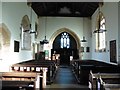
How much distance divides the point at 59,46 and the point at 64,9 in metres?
5.17

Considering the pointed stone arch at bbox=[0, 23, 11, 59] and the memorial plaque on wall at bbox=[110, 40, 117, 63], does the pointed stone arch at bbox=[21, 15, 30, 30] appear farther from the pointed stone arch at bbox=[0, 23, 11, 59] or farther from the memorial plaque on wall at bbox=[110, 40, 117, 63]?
the memorial plaque on wall at bbox=[110, 40, 117, 63]

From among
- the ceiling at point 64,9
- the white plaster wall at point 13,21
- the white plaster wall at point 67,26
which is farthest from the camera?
the white plaster wall at point 67,26

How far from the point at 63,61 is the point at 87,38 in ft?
12.3

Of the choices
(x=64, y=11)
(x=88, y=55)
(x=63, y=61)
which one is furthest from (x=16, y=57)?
(x=63, y=61)

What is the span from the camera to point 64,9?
14.2m

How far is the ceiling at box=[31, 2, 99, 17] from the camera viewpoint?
504 inches

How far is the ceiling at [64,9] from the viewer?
12806 millimetres

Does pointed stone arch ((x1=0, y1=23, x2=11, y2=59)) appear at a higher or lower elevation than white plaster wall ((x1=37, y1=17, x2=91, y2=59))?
lower

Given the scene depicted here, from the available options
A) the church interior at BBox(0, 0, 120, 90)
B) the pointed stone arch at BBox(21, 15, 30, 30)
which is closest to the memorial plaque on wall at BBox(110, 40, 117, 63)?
the church interior at BBox(0, 0, 120, 90)

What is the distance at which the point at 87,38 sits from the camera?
15.9 meters

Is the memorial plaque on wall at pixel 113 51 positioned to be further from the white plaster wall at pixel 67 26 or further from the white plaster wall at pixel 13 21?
the white plaster wall at pixel 67 26

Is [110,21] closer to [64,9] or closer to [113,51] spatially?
[113,51]

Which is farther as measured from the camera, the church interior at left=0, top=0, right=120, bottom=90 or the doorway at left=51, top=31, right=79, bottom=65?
Result: the doorway at left=51, top=31, right=79, bottom=65

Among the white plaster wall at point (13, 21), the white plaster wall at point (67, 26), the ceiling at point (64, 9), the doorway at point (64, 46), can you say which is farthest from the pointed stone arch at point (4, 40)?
the doorway at point (64, 46)
